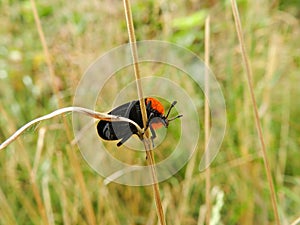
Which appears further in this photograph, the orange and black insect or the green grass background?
the green grass background

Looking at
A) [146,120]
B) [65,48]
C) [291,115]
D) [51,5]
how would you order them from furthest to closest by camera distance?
[51,5] < [291,115] < [65,48] < [146,120]

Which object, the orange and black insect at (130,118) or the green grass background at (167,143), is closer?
the orange and black insect at (130,118)

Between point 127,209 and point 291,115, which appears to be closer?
point 127,209

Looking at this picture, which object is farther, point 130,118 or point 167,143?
point 167,143

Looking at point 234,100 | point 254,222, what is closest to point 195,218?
point 254,222

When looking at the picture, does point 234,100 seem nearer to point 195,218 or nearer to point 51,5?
point 195,218
